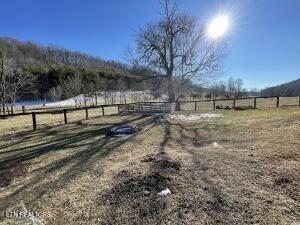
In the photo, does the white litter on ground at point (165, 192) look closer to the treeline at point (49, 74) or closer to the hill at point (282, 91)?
the treeline at point (49, 74)

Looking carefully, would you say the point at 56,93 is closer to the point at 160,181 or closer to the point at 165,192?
the point at 160,181

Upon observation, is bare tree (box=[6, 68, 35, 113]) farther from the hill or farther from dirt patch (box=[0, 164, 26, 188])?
the hill

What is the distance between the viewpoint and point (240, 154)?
5.18m

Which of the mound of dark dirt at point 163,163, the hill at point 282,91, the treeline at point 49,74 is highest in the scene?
the treeline at point 49,74

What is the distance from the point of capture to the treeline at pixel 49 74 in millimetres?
26795

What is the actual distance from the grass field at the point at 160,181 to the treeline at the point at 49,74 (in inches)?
536

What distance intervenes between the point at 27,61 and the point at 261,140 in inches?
4471

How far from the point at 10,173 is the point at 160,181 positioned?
138 inches

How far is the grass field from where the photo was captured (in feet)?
9.59

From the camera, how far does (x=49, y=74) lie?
8725 centimetres

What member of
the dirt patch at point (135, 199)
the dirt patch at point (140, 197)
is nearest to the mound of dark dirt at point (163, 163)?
the dirt patch at point (140, 197)

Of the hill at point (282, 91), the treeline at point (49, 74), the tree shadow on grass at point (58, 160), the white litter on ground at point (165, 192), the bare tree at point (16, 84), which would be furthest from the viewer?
the hill at point (282, 91)

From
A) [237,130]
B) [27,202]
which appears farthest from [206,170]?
[237,130]

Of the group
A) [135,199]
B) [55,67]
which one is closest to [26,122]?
[135,199]
